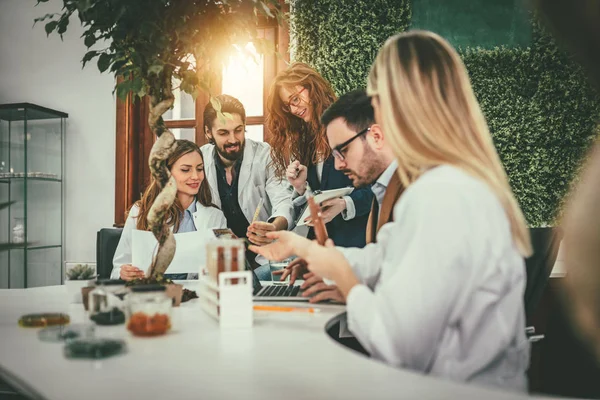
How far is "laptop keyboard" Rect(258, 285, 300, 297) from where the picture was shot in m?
1.94

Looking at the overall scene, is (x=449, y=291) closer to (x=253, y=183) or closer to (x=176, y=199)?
(x=176, y=199)

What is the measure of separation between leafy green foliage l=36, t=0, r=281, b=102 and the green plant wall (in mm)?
1989

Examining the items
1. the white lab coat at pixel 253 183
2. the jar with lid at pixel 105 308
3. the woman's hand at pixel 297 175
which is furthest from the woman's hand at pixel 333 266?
the white lab coat at pixel 253 183

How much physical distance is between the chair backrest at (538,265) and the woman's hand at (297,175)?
1.80 meters

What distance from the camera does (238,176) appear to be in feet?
12.6

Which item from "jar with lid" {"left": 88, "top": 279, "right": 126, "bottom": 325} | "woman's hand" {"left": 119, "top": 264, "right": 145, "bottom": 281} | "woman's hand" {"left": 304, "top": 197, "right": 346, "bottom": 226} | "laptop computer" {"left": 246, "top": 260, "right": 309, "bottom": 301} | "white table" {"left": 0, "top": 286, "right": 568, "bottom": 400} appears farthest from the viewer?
"woman's hand" {"left": 304, "top": 197, "right": 346, "bottom": 226}

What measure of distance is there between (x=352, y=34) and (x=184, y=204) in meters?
1.72

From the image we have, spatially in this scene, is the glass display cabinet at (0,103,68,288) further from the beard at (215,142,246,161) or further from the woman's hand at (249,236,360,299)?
the woman's hand at (249,236,360,299)

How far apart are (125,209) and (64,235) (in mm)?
706

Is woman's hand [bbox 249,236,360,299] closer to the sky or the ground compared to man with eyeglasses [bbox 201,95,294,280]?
closer to the ground

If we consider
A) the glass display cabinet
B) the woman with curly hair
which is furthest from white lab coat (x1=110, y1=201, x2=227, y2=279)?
the glass display cabinet

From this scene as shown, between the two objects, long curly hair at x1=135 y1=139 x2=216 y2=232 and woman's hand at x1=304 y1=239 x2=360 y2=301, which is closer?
woman's hand at x1=304 y1=239 x2=360 y2=301

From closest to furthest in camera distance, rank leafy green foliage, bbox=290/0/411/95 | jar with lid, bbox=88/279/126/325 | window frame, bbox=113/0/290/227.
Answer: jar with lid, bbox=88/279/126/325 < leafy green foliage, bbox=290/0/411/95 < window frame, bbox=113/0/290/227

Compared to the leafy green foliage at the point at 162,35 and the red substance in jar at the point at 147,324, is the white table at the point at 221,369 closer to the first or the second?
the red substance in jar at the point at 147,324
